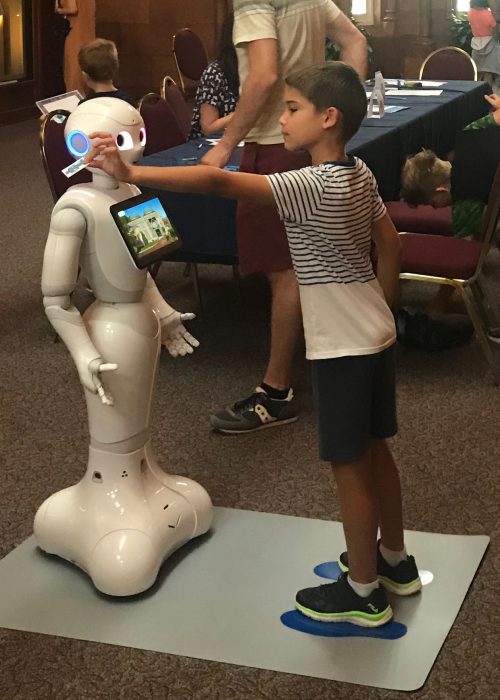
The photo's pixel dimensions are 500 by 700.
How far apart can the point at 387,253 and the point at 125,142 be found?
1.98 ft

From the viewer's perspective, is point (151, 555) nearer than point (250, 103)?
Yes

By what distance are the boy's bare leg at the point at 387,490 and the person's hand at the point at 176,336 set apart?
0.52 m

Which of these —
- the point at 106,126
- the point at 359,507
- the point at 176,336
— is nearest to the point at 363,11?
the point at 176,336

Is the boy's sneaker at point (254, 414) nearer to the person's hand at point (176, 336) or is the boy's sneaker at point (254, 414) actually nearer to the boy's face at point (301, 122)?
the person's hand at point (176, 336)

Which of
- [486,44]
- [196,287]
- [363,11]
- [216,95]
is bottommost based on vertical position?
[196,287]

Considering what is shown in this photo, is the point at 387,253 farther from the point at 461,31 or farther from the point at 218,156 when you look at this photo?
the point at 461,31

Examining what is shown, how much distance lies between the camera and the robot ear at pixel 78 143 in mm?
2098

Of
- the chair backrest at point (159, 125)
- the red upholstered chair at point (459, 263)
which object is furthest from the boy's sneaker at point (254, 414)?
the chair backrest at point (159, 125)

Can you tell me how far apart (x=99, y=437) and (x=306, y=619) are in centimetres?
60

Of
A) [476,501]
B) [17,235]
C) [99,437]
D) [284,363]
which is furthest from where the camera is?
[17,235]

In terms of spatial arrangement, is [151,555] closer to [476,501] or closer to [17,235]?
[476,501]

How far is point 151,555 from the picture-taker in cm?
226

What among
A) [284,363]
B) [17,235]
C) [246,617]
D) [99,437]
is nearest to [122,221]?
[99,437]

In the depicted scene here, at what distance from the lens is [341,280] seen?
78.2 inches
